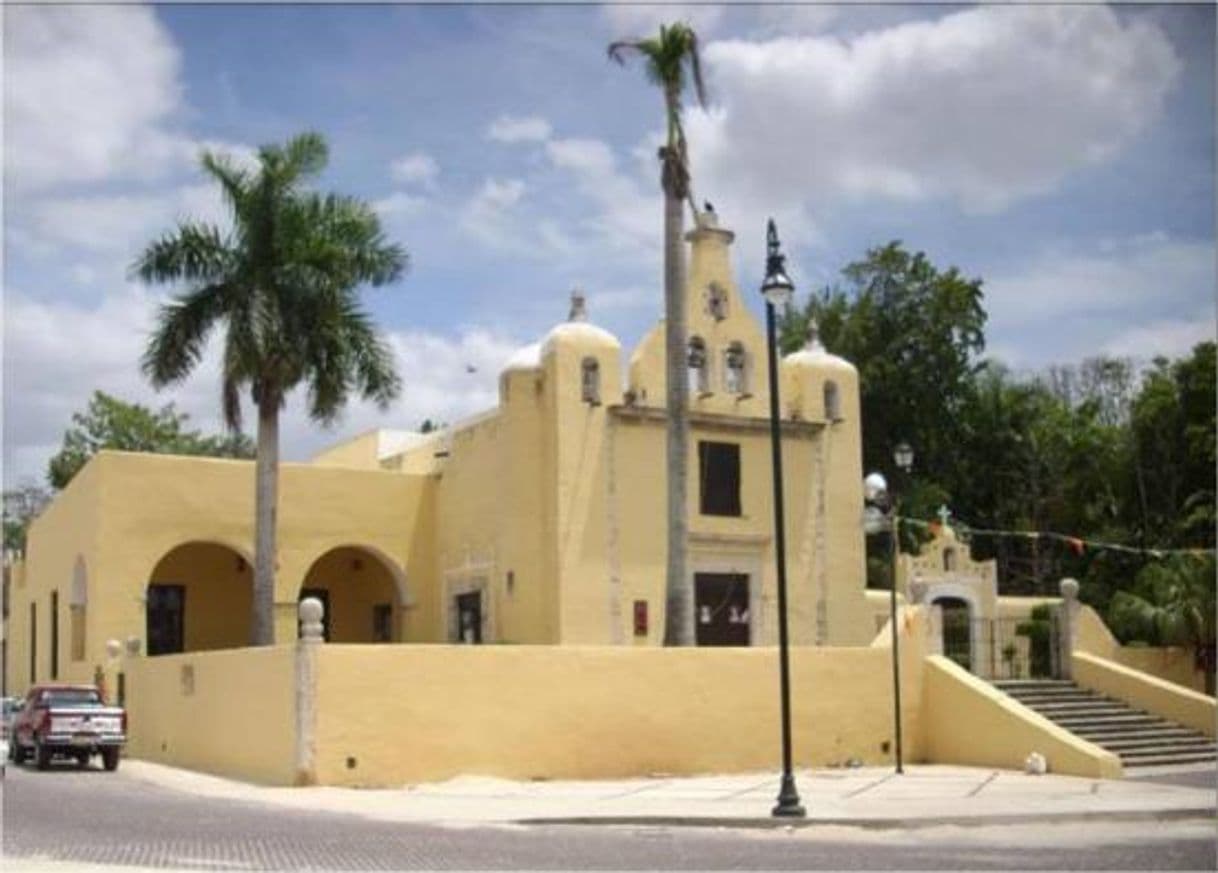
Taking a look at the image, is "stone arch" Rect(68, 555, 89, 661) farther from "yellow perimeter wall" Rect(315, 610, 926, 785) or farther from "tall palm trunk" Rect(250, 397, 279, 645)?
A: "yellow perimeter wall" Rect(315, 610, 926, 785)

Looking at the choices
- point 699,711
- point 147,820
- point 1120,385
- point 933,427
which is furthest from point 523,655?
point 1120,385

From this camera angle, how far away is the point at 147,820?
16734mm

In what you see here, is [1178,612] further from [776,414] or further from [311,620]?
[311,620]

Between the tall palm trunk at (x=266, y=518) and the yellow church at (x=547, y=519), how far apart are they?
3.85 m

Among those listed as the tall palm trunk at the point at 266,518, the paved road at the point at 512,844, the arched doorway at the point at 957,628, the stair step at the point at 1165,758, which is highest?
the tall palm trunk at the point at 266,518

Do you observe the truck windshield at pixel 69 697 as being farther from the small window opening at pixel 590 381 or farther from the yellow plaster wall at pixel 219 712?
the small window opening at pixel 590 381

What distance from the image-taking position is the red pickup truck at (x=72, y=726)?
80.4ft

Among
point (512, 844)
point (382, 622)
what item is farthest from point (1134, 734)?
point (382, 622)

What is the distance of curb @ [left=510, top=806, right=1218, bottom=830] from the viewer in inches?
674

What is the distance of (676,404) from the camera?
1064 inches

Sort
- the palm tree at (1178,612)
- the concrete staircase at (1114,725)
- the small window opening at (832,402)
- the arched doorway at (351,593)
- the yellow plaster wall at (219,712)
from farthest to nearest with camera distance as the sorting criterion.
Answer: the arched doorway at (351,593)
the small window opening at (832,402)
the palm tree at (1178,612)
the concrete staircase at (1114,725)
the yellow plaster wall at (219,712)

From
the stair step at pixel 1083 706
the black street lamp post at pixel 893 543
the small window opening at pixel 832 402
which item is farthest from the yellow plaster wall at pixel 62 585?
the stair step at pixel 1083 706

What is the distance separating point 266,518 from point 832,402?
12248 millimetres

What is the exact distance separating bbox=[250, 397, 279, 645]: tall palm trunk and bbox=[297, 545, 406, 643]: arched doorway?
7563 mm
